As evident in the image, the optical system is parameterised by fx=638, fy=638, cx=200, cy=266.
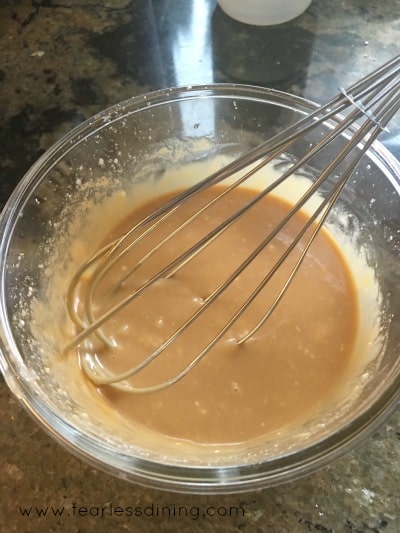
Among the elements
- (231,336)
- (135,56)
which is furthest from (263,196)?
(135,56)

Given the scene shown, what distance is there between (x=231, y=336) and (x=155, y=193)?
0.30 metres

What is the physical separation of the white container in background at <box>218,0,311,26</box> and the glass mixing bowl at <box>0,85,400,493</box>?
0.36 metres

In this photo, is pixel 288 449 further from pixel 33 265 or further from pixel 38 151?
pixel 38 151

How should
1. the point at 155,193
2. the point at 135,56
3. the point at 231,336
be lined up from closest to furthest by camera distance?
the point at 231,336, the point at 155,193, the point at 135,56

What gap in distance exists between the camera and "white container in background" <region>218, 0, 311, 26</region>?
4.02 feet

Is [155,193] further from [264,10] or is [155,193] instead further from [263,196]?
[264,10]

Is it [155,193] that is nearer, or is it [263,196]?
[263,196]

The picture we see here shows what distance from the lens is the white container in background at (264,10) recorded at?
4.02 ft

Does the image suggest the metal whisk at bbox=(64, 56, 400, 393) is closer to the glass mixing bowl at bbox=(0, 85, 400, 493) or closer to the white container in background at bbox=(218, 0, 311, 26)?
the glass mixing bowl at bbox=(0, 85, 400, 493)

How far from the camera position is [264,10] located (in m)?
1.23

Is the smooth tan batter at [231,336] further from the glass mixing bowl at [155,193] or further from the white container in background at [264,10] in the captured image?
the white container in background at [264,10]

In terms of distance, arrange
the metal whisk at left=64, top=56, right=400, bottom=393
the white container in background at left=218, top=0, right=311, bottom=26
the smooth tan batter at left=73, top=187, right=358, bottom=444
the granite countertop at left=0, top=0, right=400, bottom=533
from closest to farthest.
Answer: the metal whisk at left=64, top=56, right=400, bottom=393 → the smooth tan batter at left=73, top=187, right=358, bottom=444 → the granite countertop at left=0, top=0, right=400, bottom=533 → the white container in background at left=218, top=0, right=311, bottom=26

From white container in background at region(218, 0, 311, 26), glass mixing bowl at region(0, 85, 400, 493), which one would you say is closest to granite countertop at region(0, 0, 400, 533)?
white container in background at region(218, 0, 311, 26)

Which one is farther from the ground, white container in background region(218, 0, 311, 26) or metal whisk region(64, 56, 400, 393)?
white container in background region(218, 0, 311, 26)
